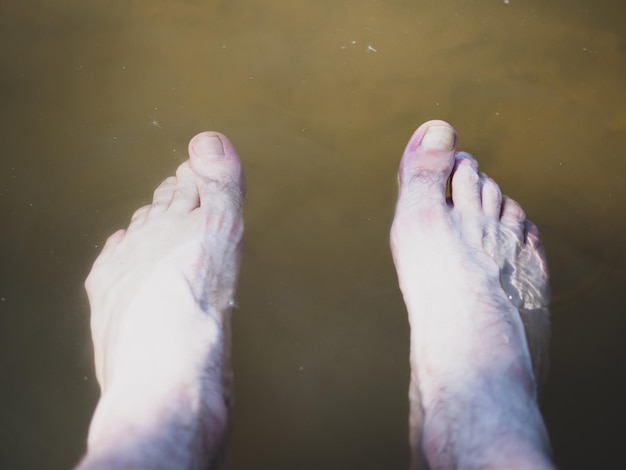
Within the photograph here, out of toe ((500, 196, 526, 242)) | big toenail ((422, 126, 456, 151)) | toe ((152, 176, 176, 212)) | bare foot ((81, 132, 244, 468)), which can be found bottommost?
bare foot ((81, 132, 244, 468))

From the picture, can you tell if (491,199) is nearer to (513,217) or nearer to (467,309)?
(513,217)

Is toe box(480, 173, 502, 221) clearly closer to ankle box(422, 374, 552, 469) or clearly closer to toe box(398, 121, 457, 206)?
toe box(398, 121, 457, 206)

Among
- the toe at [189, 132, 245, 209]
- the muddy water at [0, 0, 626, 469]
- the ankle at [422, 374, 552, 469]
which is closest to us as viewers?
the ankle at [422, 374, 552, 469]

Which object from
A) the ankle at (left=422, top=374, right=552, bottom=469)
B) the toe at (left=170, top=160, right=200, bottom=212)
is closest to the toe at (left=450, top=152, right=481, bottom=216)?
the ankle at (left=422, top=374, right=552, bottom=469)

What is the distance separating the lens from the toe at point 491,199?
3.95 ft

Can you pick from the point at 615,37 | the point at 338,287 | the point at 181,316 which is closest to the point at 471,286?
the point at 338,287

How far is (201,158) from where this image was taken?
1188mm

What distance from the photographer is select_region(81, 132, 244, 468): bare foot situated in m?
0.83

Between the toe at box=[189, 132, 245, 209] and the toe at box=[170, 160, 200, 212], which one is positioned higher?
the toe at box=[189, 132, 245, 209]

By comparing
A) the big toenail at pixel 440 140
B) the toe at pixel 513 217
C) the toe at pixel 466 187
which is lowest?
the toe at pixel 513 217

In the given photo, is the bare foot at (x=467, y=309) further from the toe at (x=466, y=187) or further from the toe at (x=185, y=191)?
the toe at (x=185, y=191)

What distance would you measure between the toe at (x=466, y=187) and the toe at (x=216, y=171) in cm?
39

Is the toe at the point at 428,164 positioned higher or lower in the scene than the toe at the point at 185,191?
higher

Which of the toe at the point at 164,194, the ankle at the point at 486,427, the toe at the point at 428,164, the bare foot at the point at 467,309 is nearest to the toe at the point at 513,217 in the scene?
the bare foot at the point at 467,309
